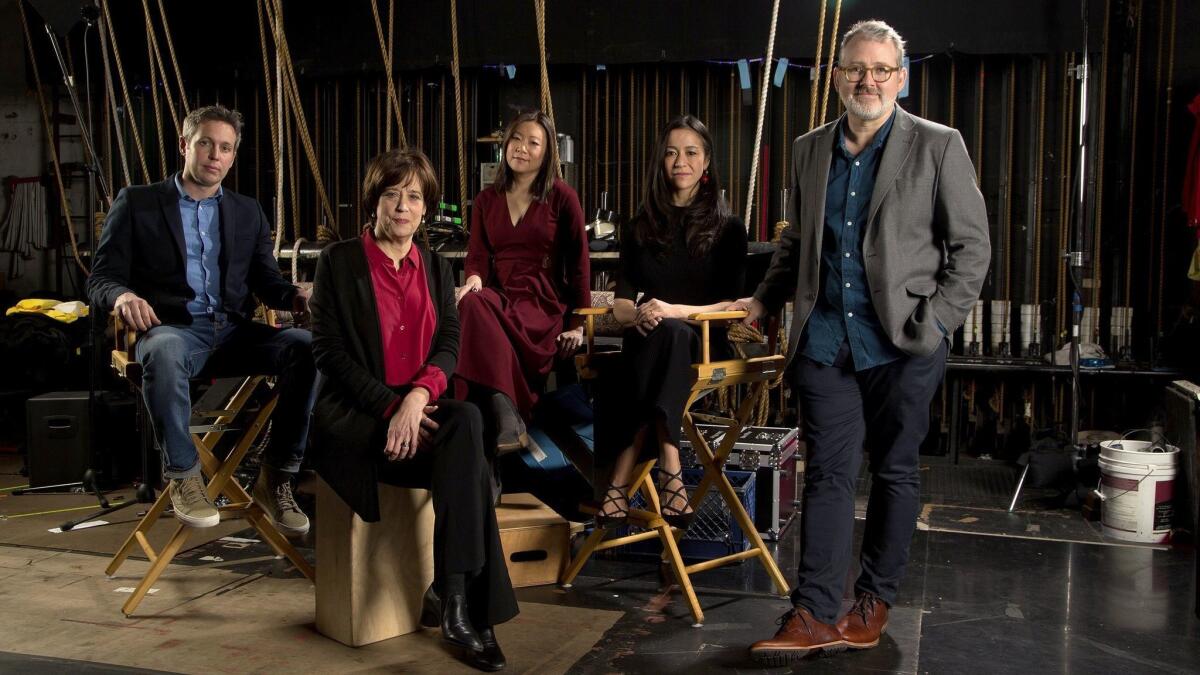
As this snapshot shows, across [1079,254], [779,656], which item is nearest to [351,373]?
[779,656]

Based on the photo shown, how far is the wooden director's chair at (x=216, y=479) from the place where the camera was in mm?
3592

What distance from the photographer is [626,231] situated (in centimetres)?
394

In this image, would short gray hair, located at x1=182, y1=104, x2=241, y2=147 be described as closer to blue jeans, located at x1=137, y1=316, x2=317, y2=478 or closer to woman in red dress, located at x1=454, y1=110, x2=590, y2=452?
blue jeans, located at x1=137, y1=316, x2=317, y2=478

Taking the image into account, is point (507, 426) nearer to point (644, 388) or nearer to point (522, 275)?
point (644, 388)

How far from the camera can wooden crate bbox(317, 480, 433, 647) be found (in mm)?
3154

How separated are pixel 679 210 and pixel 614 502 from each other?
103 centimetres

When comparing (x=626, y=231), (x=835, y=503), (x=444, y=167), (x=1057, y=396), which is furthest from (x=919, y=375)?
(x=444, y=167)

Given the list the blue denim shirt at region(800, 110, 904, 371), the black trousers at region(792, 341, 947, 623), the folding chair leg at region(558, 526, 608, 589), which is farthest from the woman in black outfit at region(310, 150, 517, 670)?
the blue denim shirt at region(800, 110, 904, 371)

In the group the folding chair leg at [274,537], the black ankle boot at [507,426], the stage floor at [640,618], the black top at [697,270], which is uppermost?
the black top at [697,270]

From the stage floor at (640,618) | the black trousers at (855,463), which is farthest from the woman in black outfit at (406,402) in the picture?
the black trousers at (855,463)

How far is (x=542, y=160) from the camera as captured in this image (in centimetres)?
406

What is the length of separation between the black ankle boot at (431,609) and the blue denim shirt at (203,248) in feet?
4.39

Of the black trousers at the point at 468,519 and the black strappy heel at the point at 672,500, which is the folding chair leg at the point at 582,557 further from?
the black trousers at the point at 468,519

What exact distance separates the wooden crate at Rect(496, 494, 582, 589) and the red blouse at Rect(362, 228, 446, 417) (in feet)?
2.39
